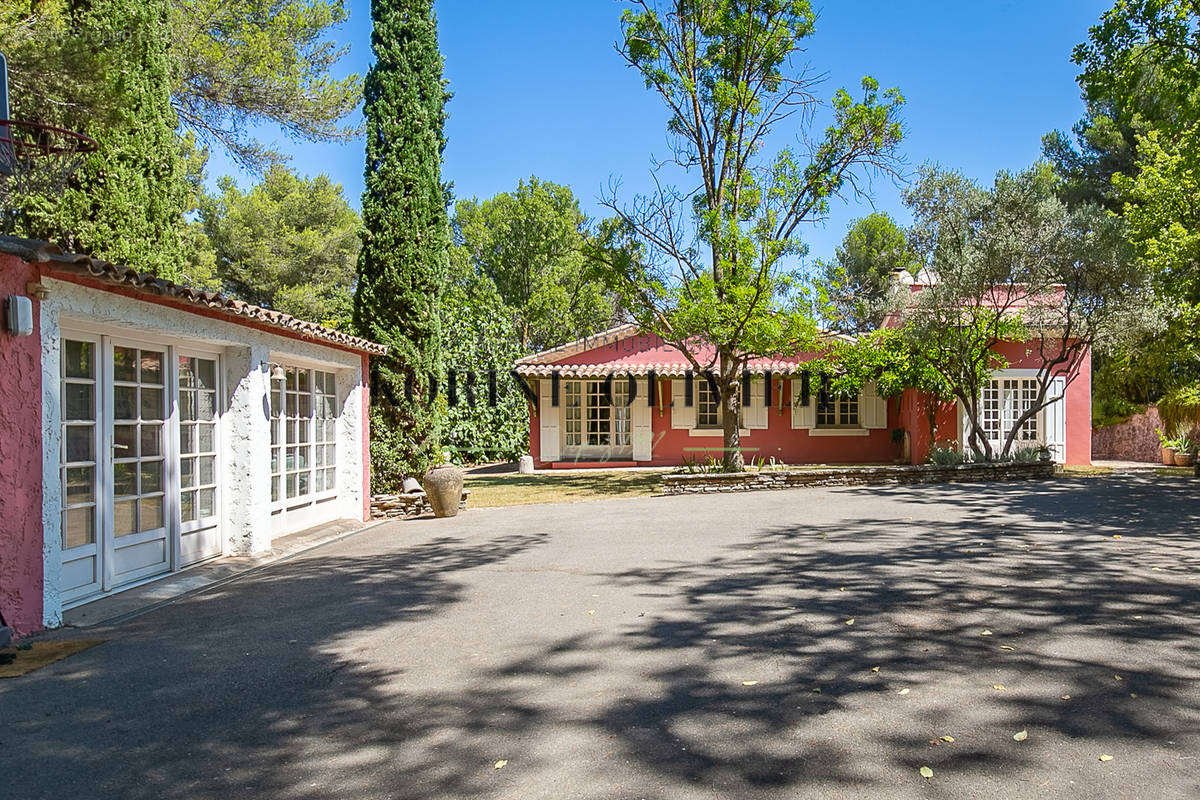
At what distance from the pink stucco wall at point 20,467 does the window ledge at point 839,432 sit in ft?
63.4

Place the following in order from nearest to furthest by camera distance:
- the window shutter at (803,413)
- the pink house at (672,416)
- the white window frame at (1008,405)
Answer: the white window frame at (1008,405)
the pink house at (672,416)
the window shutter at (803,413)

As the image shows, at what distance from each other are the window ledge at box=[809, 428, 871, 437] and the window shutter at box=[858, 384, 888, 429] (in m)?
0.20

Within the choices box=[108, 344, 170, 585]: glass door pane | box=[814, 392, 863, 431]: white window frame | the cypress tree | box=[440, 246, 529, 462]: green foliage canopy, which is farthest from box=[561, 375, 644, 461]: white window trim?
box=[108, 344, 170, 585]: glass door pane

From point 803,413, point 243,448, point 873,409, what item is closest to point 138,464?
point 243,448

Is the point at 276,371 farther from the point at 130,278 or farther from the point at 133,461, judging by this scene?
the point at 130,278

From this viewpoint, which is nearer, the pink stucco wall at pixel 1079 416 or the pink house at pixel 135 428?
the pink house at pixel 135 428

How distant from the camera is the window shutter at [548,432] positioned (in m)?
22.0

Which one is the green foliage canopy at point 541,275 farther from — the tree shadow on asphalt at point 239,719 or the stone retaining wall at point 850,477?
the tree shadow on asphalt at point 239,719

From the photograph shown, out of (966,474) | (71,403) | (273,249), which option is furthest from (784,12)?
(273,249)

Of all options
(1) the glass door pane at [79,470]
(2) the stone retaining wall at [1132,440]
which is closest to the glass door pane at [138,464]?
(1) the glass door pane at [79,470]

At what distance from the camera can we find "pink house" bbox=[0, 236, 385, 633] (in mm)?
5332

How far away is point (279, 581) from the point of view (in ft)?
24.6

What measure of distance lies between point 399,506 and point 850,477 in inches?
362

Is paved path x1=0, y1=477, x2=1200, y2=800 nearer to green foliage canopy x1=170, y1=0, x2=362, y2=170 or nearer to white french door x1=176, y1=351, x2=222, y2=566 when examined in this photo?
white french door x1=176, y1=351, x2=222, y2=566
